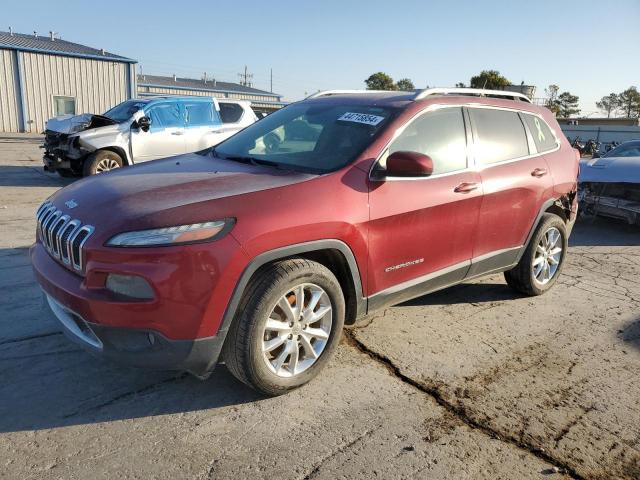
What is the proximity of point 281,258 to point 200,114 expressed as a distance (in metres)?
8.85

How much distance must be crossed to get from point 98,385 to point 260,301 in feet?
3.82

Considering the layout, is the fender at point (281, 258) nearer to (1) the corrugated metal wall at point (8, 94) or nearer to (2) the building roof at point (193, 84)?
(1) the corrugated metal wall at point (8, 94)

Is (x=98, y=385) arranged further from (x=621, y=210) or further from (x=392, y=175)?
(x=621, y=210)

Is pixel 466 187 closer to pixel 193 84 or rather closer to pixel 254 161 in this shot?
pixel 254 161

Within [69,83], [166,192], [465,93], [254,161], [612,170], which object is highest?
[69,83]

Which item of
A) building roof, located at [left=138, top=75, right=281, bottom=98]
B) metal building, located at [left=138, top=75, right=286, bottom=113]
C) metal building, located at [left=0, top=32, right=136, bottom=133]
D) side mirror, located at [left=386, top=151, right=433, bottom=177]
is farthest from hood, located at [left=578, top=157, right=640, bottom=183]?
building roof, located at [left=138, top=75, right=281, bottom=98]

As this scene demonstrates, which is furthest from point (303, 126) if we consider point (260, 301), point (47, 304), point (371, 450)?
point (371, 450)

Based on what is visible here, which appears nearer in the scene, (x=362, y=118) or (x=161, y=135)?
(x=362, y=118)

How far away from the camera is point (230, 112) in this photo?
37.6 feet

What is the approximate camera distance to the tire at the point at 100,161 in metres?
9.73

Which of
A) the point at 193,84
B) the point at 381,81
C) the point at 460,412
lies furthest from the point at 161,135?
the point at 381,81

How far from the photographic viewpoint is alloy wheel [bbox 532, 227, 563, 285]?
15.6ft

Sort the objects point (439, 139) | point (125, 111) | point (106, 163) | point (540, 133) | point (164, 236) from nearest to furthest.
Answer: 1. point (164, 236)
2. point (439, 139)
3. point (540, 133)
4. point (106, 163)
5. point (125, 111)

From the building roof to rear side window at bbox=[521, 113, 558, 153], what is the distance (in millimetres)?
46183
